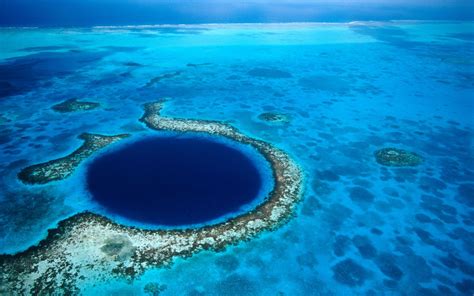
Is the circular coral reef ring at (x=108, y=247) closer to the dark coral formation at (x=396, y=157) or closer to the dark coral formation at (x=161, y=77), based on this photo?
the dark coral formation at (x=396, y=157)

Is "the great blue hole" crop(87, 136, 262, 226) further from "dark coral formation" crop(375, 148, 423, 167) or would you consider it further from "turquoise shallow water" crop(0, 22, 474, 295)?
"dark coral formation" crop(375, 148, 423, 167)

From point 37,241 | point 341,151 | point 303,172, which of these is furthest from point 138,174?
point 341,151

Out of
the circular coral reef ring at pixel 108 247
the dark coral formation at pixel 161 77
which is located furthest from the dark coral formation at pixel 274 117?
the dark coral formation at pixel 161 77

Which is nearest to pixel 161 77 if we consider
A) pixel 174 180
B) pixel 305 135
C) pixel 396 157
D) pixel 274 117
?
pixel 274 117

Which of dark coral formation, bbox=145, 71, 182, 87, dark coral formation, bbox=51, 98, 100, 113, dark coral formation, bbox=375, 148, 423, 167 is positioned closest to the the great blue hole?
dark coral formation, bbox=375, 148, 423, 167

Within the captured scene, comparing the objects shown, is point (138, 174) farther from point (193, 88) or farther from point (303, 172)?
point (193, 88)

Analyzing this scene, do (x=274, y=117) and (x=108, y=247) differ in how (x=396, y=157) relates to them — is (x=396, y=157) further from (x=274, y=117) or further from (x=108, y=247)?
(x=108, y=247)
